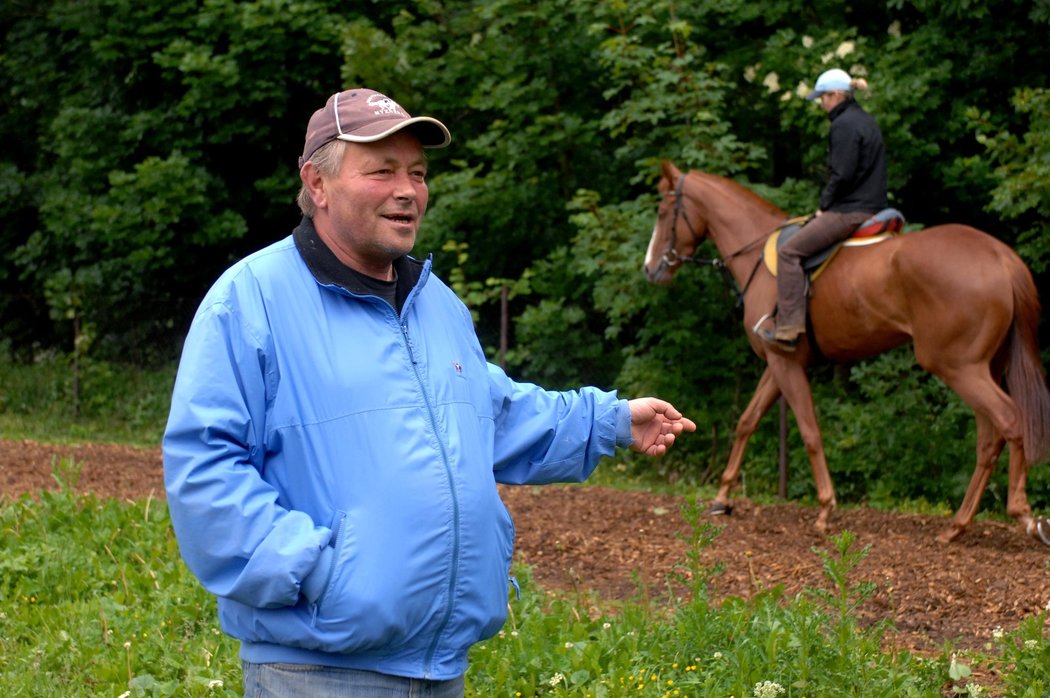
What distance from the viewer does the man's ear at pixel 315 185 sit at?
2.85 meters

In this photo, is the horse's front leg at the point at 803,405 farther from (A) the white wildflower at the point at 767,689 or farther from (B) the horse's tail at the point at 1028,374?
(A) the white wildflower at the point at 767,689

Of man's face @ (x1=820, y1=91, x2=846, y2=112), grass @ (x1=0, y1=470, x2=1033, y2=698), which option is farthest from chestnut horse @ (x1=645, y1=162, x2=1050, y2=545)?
grass @ (x1=0, y1=470, x2=1033, y2=698)

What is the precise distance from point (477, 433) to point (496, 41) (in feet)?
38.2

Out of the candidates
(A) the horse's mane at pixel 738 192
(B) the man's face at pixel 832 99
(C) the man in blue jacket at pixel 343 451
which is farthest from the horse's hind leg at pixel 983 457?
(C) the man in blue jacket at pixel 343 451

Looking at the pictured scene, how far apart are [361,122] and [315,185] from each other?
0.20 meters

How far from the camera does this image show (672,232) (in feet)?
33.0

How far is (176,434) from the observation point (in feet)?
8.32

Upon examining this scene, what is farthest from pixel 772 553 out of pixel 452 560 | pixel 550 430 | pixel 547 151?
pixel 547 151

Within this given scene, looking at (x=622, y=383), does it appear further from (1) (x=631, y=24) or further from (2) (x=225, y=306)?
(2) (x=225, y=306)

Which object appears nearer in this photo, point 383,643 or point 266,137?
point 383,643

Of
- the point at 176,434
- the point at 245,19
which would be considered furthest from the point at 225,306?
the point at 245,19

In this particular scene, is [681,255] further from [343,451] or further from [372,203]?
[343,451]

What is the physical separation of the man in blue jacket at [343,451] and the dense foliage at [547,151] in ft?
26.3

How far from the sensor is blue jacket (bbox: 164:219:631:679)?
8.23ft
